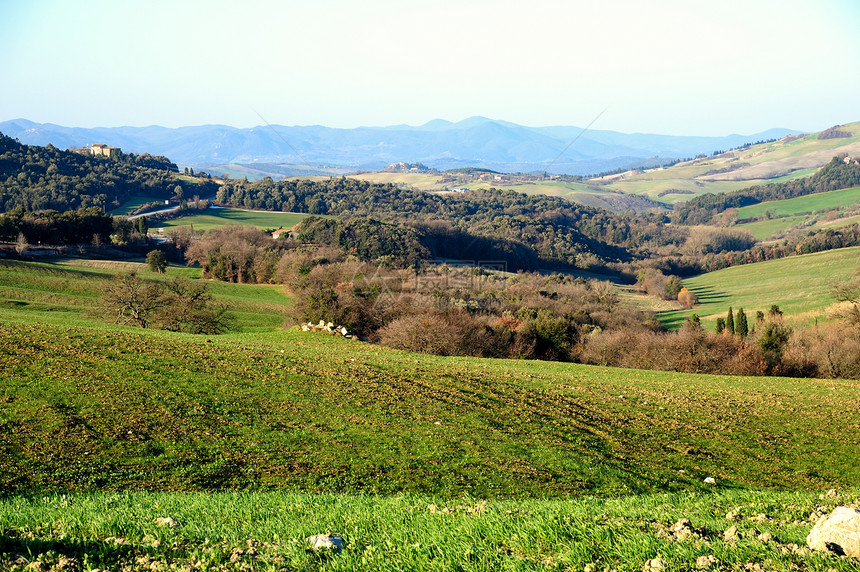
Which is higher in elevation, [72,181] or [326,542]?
[72,181]

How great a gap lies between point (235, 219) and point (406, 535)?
4804 inches

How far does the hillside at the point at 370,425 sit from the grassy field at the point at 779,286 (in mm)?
48689

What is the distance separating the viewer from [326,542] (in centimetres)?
607

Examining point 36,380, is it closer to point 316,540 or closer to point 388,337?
point 316,540

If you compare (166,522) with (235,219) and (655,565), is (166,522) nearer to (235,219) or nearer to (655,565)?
(655,565)

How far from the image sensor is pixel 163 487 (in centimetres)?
981

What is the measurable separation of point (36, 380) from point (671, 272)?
420 ft

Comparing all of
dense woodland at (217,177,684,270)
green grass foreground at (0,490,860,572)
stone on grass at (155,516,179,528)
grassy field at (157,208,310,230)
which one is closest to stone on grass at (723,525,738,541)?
green grass foreground at (0,490,860,572)

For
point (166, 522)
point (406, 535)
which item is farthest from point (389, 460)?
point (166, 522)

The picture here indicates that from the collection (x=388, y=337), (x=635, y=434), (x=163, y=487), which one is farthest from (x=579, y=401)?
(x=388, y=337)

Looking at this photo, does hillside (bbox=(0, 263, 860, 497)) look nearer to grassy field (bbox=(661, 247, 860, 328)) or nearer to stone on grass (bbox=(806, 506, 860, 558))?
stone on grass (bbox=(806, 506, 860, 558))

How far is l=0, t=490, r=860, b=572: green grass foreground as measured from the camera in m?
5.50

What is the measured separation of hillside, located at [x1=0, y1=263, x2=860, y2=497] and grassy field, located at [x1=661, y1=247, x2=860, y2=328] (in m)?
48.7

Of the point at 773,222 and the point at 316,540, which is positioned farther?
the point at 773,222
